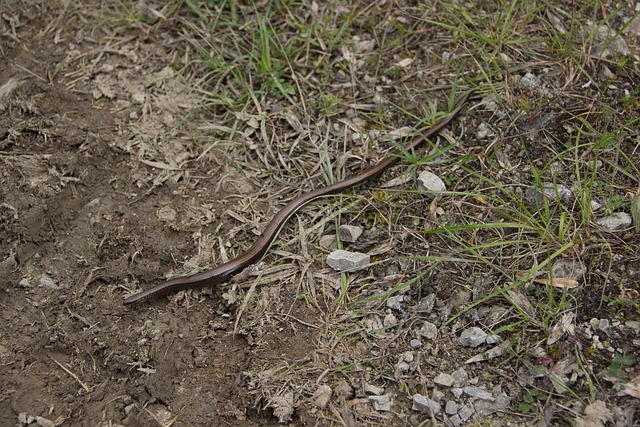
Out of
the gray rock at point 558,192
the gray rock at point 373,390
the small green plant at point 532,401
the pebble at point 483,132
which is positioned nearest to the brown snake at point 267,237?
the pebble at point 483,132

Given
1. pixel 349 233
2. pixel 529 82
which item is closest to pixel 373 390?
pixel 349 233

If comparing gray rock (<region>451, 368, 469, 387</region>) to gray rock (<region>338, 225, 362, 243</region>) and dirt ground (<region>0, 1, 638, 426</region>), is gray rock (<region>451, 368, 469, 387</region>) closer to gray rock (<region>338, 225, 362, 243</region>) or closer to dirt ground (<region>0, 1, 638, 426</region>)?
dirt ground (<region>0, 1, 638, 426</region>)

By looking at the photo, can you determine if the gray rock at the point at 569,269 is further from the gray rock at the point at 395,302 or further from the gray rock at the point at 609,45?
the gray rock at the point at 609,45

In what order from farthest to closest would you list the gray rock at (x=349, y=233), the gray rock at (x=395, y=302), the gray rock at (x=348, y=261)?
the gray rock at (x=349, y=233)
the gray rock at (x=348, y=261)
the gray rock at (x=395, y=302)

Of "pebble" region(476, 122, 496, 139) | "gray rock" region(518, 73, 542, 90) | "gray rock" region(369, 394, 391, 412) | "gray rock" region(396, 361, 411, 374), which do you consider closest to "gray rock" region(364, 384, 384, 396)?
"gray rock" region(369, 394, 391, 412)

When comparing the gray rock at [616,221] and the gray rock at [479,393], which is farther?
the gray rock at [616,221]

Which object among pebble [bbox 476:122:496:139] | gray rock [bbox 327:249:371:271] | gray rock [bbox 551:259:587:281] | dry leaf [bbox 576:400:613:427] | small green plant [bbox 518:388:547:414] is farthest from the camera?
pebble [bbox 476:122:496:139]

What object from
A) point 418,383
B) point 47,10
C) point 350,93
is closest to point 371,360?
point 418,383
